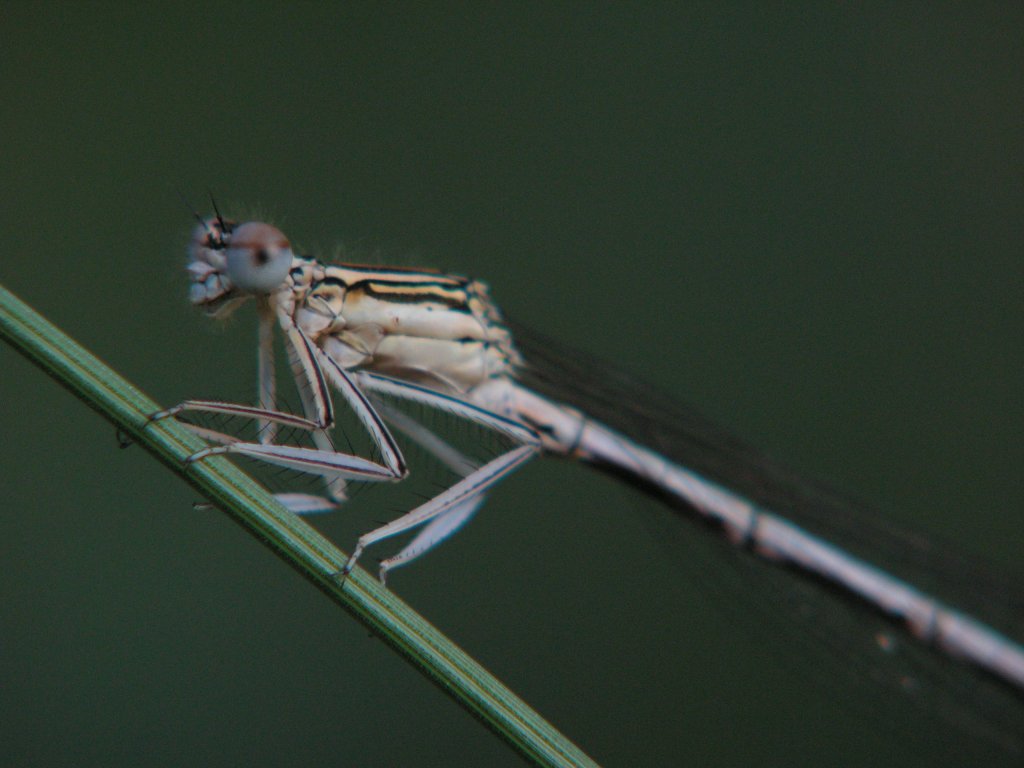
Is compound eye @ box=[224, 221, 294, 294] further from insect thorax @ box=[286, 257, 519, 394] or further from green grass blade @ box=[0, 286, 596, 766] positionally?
green grass blade @ box=[0, 286, 596, 766]

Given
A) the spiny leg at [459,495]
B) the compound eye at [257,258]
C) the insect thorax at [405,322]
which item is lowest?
the spiny leg at [459,495]

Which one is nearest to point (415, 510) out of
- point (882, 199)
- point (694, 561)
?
point (694, 561)

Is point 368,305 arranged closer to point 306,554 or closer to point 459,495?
point 459,495

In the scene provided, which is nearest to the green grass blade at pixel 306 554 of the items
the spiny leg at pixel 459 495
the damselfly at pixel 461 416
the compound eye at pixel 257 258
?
the damselfly at pixel 461 416

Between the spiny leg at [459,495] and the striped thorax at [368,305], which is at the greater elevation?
the striped thorax at [368,305]

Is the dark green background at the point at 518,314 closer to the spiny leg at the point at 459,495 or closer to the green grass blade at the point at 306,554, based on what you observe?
the spiny leg at the point at 459,495

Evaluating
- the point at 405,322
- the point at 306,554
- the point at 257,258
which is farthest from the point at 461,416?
the point at 306,554
